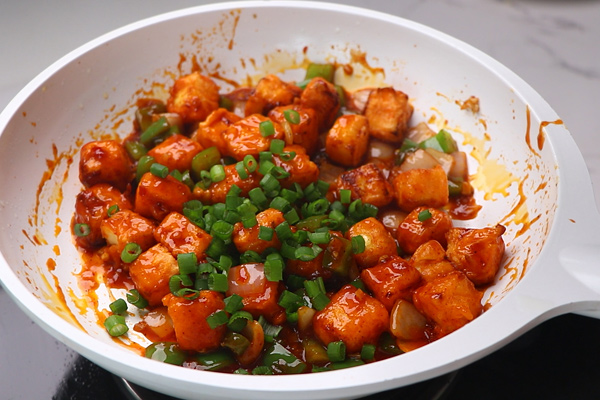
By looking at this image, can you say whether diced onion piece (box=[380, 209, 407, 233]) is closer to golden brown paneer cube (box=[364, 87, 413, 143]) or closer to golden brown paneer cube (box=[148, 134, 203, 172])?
golden brown paneer cube (box=[364, 87, 413, 143])

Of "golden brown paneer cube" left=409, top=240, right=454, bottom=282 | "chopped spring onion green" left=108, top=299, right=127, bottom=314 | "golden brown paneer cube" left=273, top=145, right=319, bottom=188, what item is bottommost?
"chopped spring onion green" left=108, top=299, right=127, bottom=314

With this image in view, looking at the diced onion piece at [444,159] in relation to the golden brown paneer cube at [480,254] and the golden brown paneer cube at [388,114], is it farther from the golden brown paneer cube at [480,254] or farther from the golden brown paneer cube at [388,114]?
the golden brown paneer cube at [480,254]

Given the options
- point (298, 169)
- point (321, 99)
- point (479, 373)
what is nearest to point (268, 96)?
point (321, 99)

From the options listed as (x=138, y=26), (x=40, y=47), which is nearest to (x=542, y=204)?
(x=138, y=26)

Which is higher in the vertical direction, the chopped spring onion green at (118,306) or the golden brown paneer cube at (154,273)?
the golden brown paneer cube at (154,273)

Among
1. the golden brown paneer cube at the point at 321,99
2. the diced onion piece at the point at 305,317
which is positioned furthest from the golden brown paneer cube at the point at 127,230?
the golden brown paneer cube at the point at 321,99

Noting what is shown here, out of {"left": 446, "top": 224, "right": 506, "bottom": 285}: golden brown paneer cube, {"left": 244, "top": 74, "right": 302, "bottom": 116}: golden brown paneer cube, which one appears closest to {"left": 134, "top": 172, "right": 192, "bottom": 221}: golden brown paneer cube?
{"left": 244, "top": 74, "right": 302, "bottom": 116}: golden brown paneer cube

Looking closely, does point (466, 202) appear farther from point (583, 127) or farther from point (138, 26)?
point (138, 26)
